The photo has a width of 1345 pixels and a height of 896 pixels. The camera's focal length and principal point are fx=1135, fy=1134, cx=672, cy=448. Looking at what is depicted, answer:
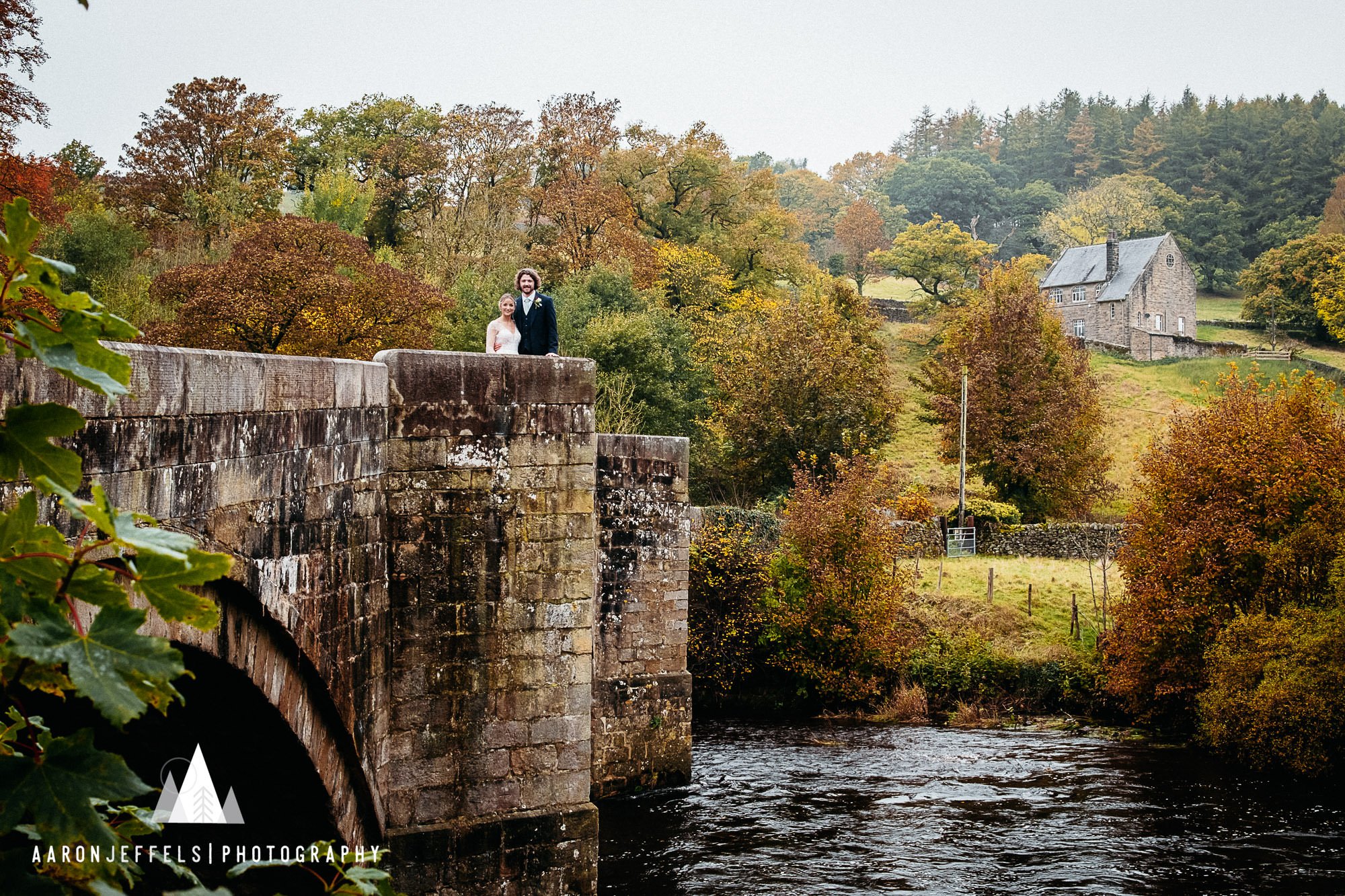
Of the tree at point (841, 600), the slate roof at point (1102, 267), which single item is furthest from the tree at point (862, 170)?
the tree at point (841, 600)

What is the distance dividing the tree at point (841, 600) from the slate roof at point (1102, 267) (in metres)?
40.4

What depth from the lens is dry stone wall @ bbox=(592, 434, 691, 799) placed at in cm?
1473

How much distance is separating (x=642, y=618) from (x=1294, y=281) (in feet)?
181

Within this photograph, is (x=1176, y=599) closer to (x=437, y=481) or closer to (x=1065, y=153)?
(x=437, y=481)

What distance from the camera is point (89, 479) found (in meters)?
3.22

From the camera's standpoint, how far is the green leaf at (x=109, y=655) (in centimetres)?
154

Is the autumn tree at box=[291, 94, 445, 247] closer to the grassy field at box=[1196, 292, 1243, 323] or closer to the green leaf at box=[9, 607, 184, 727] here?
the green leaf at box=[9, 607, 184, 727]

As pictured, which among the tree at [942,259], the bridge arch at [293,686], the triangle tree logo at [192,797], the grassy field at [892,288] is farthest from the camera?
the grassy field at [892,288]

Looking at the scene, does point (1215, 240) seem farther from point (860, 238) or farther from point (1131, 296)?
point (860, 238)

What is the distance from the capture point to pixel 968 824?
544 inches

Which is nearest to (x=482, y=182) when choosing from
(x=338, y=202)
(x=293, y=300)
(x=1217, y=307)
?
(x=338, y=202)

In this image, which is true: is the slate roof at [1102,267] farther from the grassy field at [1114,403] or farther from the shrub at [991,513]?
the shrub at [991,513]

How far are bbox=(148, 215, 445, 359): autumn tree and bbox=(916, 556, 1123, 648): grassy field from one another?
12.3 m

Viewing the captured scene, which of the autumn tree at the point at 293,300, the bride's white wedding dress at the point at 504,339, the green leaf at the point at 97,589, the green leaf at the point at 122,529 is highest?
the autumn tree at the point at 293,300
